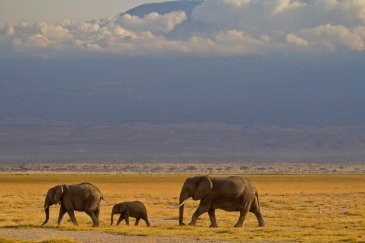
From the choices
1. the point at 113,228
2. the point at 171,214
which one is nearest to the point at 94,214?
→ the point at 113,228

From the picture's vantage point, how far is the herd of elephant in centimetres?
3334

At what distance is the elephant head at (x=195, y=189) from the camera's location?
33.9 metres

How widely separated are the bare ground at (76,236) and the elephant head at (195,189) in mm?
4507

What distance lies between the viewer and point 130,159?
191125 millimetres

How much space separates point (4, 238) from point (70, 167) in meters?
133

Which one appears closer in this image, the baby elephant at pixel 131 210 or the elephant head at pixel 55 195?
the elephant head at pixel 55 195

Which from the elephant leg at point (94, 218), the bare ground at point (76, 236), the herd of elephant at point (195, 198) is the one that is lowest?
the bare ground at point (76, 236)

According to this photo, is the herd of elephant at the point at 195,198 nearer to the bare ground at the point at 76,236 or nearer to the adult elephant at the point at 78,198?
the adult elephant at the point at 78,198

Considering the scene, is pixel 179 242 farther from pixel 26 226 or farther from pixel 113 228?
pixel 26 226

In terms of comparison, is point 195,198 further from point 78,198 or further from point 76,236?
point 76,236

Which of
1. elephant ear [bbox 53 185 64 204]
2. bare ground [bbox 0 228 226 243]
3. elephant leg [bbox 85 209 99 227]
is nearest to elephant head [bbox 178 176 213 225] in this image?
elephant leg [bbox 85 209 99 227]

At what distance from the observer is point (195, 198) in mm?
34062

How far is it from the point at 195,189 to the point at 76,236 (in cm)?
643

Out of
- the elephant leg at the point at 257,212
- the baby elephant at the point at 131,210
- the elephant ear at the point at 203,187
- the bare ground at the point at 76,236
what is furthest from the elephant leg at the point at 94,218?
the elephant leg at the point at 257,212
